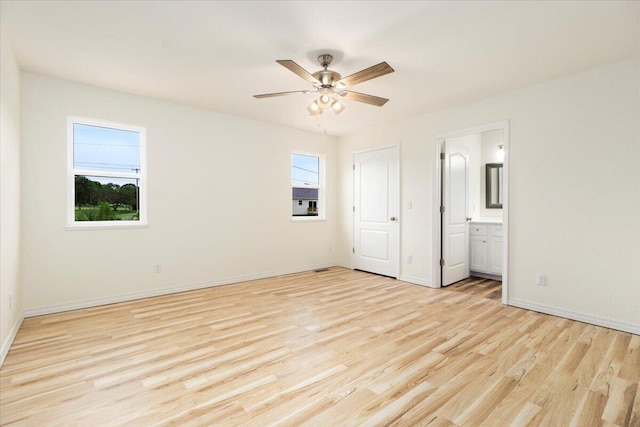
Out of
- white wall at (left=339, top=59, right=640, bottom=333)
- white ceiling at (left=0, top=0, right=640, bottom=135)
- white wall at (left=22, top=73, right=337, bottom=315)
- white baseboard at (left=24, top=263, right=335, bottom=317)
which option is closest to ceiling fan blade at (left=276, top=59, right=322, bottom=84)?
white ceiling at (left=0, top=0, right=640, bottom=135)

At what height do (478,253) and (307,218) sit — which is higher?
(307,218)

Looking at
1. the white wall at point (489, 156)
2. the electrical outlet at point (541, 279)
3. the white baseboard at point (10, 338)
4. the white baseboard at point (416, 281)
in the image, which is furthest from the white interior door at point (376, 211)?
the white baseboard at point (10, 338)

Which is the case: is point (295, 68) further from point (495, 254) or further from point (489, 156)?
point (489, 156)

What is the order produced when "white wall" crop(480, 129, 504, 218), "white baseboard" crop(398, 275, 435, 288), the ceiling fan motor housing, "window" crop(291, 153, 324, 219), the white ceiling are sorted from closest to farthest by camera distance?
the white ceiling → the ceiling fan motor housing → "white baseboard" crop(398, 275, 435, 288) → "white wall" crop(480, 129, 504, 218) → "window" crop(291, 153, 324, 219)

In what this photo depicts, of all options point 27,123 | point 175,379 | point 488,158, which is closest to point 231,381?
point 175,379

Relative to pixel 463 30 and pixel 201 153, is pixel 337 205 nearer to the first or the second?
pixel 201 153

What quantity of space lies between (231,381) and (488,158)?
539cm

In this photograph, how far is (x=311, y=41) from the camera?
2.68 m

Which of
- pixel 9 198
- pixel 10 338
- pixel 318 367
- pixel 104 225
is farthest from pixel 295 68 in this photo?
pixel 10 338

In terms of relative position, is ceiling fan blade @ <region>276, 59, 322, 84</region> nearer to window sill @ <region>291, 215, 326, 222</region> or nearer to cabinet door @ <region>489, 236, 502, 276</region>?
window sill @ <region>291, 215, 326, 222</region>

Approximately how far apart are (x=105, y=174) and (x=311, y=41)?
2.99m

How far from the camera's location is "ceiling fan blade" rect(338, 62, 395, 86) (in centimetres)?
Answer: 251

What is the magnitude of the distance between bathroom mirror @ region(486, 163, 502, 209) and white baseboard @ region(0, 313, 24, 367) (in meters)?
6.40

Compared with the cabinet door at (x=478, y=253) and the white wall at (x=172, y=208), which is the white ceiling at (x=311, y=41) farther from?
the cabinet door at (x=478, y=253)
